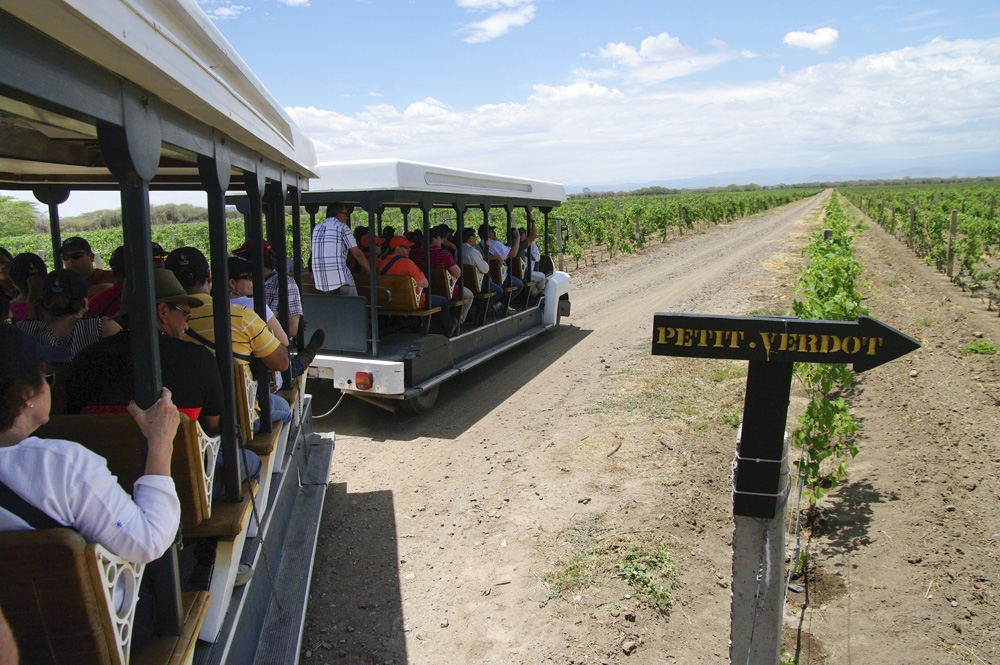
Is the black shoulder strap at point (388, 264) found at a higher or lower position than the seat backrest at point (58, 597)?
higher

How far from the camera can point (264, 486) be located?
3615 mm

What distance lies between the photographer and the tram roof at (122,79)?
144cm

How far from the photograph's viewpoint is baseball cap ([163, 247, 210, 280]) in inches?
137

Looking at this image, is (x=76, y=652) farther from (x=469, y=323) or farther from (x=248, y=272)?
(x=469, y=323)

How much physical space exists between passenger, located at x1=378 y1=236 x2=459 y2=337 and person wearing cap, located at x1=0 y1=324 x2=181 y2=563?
217 inches

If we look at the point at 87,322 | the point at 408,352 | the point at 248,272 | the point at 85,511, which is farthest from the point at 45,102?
the point at 408,352

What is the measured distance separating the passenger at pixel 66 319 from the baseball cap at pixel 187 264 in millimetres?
462

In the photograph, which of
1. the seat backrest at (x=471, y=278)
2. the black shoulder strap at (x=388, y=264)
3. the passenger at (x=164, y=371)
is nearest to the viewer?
the passenger at (x=164, y=371)

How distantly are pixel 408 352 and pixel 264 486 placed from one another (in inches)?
140

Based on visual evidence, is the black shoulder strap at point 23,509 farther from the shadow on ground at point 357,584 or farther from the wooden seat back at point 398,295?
the wooden seat back at point 398,295

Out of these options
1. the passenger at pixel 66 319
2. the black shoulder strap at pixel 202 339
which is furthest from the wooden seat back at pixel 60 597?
the passenger at pixel 66 319

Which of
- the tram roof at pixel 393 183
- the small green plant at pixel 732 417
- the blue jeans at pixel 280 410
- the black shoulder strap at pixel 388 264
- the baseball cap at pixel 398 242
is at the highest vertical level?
the tram roof at pixel 393 183

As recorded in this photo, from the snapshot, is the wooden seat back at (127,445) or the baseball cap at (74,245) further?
the baseball cap at (74,245)

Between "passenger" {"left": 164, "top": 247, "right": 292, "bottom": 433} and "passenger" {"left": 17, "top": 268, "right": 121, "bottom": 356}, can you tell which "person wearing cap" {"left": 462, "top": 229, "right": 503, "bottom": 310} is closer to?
"passenger" {"left": 164, "top": 247, "right": 292, "bottom": 433}
